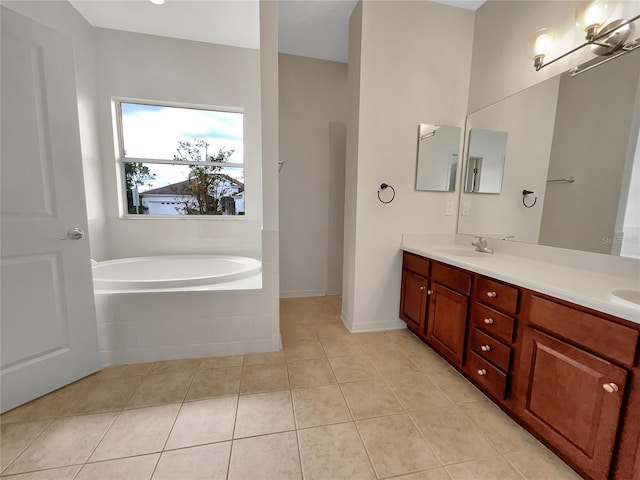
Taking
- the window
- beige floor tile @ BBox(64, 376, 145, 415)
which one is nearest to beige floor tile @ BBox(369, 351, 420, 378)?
beige floor tile @ BBox(64, 376, 145, 415)

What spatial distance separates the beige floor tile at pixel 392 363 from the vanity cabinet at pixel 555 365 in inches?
11.6

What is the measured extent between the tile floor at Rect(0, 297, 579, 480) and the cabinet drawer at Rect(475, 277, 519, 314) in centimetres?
61

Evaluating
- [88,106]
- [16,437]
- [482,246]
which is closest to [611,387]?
[482,246]

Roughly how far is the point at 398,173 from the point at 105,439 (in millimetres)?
2455

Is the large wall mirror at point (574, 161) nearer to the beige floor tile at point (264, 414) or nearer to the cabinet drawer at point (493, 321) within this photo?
the cabinet drawer at point (493, 321)

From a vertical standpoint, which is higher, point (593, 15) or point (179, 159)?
point (593, 15)

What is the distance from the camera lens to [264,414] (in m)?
1.36

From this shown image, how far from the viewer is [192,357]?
1865 mm

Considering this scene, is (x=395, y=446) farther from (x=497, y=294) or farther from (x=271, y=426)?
(x=497, y=294)

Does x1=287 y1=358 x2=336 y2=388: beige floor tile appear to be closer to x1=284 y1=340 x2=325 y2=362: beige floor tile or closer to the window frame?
x1=284 y1=340 x2=325 y2=362: beige floor tile

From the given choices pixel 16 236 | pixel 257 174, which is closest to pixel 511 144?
pixel 257 174

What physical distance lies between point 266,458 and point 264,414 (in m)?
0.25

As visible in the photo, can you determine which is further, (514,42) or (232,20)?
(232,20)

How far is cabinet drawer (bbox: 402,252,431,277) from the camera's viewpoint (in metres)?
1.95
